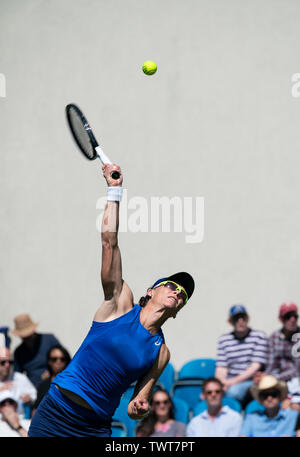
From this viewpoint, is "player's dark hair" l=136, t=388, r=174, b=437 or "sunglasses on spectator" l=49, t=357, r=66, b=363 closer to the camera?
"player's dark hair" l=136, t=388, r=174, b=437

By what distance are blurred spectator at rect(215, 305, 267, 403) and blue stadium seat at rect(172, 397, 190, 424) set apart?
606 millimetres

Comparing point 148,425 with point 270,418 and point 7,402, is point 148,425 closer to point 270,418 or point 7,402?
point 270,418

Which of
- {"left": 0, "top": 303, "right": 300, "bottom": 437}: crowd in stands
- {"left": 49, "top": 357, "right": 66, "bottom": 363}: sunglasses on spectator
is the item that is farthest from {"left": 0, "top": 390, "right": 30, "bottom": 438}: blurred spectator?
{"left": 49, "top": 357, "right": 66, "bottom": 363}: sunglasses on spectator

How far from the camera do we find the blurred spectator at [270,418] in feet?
Answer: 23.2

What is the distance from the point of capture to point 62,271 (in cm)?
986

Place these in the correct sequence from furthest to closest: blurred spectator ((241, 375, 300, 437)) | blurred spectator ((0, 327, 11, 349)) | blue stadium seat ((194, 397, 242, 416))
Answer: blurred spectator ((0, 327, 11, 349))
blue stadium seat ((194, 397, 242, 416))
blurred spectator ((241, 375, 300, 437))

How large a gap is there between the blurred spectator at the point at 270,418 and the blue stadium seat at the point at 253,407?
0.07m

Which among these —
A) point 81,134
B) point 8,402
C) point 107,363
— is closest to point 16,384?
point 8,402

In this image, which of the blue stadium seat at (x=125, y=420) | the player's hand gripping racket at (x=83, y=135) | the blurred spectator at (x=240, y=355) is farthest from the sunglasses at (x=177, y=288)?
the blurred spectator at (x=240, y=355)

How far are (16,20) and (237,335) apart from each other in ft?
16.3

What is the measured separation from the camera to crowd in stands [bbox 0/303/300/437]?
7.15 m

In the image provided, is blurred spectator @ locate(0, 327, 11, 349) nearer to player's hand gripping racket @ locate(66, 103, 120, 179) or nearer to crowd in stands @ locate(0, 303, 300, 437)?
crowd in stands @ locate(0, 303, 300, 437)

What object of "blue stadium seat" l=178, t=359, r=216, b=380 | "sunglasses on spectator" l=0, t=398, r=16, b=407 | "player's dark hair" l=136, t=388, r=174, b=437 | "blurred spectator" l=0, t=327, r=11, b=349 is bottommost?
"player's dark hair" l=136, t=388, r=174, b=437

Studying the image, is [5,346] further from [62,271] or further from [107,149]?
[107,149]
